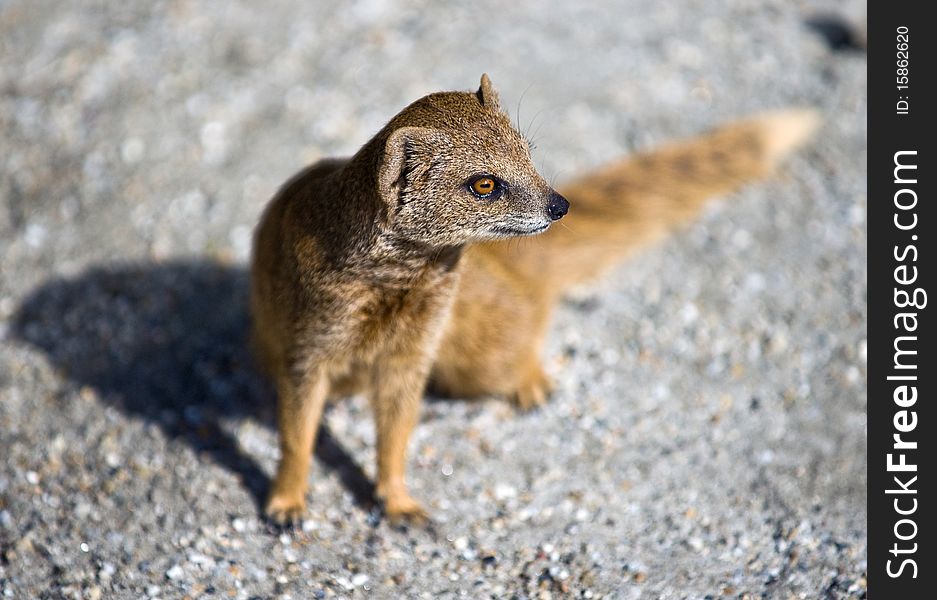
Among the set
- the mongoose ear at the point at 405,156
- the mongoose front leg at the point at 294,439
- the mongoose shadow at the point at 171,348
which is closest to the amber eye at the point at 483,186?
the mongoose ear at the point at 405,156

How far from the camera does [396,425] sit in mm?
3215

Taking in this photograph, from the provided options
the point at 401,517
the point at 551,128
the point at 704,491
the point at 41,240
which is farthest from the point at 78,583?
the point at 551,128

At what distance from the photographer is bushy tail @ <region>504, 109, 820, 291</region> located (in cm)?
386

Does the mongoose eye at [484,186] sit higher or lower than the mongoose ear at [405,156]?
lower

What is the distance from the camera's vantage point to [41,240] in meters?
4.17

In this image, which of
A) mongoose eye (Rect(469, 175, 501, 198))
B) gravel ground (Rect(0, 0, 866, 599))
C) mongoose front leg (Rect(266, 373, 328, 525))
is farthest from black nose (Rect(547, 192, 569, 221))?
gravel ground (Rect(0, 0, 866, 599))

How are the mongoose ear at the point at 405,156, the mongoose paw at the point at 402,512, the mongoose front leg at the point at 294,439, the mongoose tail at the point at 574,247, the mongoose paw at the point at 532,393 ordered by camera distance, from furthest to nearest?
the mongoose paw at the point at 532,393 < the mongoose tail at the point at 574,247 < the mongoose paw at the point at 402,512 < the mongoose front leg at the point at 294,439 < the mongoose ear at the point at 405,156

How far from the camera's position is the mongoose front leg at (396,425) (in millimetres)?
3100

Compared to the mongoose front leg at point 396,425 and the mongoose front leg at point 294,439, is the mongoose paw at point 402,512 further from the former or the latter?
the mongoose front leg at point 294,439

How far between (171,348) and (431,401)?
3.43 ft

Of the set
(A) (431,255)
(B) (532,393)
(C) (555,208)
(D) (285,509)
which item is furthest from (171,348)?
(C) (555,208)

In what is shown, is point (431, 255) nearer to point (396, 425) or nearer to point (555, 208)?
point (555, 208)

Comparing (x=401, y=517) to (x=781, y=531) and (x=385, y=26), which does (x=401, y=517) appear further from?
(x=385, y=26)

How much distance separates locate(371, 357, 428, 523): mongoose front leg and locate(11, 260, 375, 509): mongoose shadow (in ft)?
0.45
